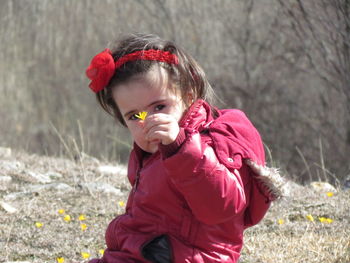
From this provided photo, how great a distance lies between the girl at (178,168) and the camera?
2.45m

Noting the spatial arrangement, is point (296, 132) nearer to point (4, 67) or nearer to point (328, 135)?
point (328, 135)

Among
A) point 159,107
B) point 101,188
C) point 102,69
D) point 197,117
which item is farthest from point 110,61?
point 101,188

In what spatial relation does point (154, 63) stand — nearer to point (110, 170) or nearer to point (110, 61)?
point (110, 61)

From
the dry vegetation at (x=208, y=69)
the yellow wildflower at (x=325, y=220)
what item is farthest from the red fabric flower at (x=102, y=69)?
the dry vegetation at (x=208, y=69)

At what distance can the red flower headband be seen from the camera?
8.99 feet

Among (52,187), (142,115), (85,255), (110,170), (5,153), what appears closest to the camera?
(142,115)

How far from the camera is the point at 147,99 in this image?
2623 millimetres

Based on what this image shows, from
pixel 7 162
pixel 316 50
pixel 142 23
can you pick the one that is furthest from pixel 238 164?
pixel 142 23

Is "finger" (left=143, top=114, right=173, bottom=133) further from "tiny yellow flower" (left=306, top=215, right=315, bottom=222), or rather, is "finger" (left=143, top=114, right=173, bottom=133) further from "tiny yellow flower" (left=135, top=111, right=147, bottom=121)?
"tiny yellow flower" (left=306, top=215, right=315, bottom=222)

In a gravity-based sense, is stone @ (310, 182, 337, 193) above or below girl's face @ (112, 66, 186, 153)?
below

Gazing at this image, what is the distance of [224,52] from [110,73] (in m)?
7.04

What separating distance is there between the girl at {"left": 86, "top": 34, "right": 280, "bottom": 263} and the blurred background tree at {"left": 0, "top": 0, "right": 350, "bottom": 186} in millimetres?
5120

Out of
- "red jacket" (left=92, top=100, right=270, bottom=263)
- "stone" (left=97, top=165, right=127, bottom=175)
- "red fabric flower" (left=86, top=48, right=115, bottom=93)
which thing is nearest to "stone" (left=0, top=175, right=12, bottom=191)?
"stone" (left=97, top=165, right=127, bottom=175)

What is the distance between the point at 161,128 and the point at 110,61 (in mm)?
482
